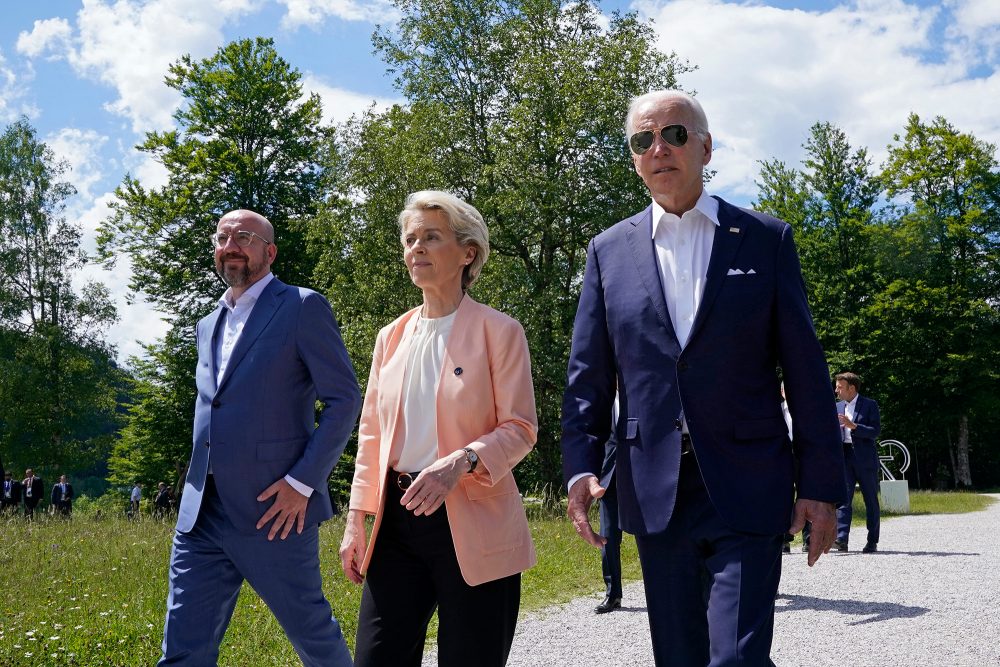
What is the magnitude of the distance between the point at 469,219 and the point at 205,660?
2152mm

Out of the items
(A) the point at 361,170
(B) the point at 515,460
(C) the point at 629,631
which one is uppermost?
(A) the point at 361,170

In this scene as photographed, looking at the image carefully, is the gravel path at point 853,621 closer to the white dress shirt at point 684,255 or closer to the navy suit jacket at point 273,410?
the navy suit jacket at point 273,410

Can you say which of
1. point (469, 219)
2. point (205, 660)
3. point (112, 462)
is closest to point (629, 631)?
point (205, 660)

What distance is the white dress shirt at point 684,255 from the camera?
3342 mm

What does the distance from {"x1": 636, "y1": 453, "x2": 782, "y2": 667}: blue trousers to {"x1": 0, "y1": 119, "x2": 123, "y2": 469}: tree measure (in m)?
42.1

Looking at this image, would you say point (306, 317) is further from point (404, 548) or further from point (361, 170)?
point (361, 170)

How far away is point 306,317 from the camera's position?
14.9 ft

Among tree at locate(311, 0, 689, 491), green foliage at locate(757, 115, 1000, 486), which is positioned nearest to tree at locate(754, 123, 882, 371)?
green foliage at locate(757, 115, 1000, 486)

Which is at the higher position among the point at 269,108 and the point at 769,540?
the point at 269,108

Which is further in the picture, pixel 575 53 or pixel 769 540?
pixel 575 53

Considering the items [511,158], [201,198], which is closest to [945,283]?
[511,158]

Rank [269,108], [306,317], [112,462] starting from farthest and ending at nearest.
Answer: [112,462]
[269,108]
[306,317]

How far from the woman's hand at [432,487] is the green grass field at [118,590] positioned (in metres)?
3.46

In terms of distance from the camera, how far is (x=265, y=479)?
4328 millimetres
